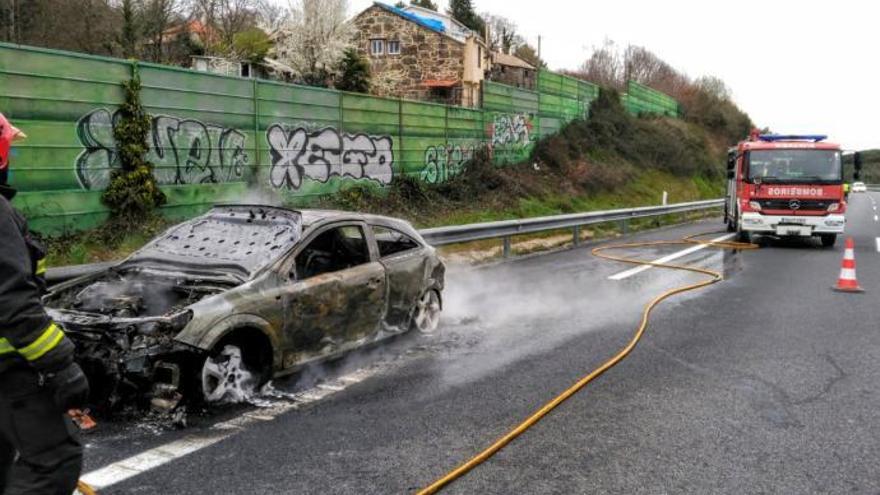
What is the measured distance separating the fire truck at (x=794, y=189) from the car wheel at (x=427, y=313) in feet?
39.3

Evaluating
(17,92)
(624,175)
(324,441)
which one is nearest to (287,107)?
(17,92)

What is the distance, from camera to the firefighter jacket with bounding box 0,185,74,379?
2547 mm

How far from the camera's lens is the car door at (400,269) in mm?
6668

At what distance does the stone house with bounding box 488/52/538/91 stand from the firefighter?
50.3 m

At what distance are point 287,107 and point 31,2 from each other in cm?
1856

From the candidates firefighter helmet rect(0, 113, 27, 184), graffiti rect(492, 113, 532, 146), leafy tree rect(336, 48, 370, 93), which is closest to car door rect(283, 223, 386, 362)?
firefighter helmet rect(0, 113, 27, 184)

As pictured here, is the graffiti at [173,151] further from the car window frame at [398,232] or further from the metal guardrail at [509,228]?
the car window frame at [398,232]

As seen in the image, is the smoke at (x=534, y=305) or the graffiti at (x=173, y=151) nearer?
the smoke at (x=534, y=305)

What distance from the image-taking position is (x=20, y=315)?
2562 millimetres

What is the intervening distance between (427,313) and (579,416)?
2.74 m

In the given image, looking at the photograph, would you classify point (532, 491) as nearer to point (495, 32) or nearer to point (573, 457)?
point (573, 457)

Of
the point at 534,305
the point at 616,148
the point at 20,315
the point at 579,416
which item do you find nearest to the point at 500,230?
the point at 534,305

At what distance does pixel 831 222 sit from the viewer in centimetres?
1653

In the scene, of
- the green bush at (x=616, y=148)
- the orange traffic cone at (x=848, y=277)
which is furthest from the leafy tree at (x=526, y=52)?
the orange traffic cone at (x=848, y=277)
